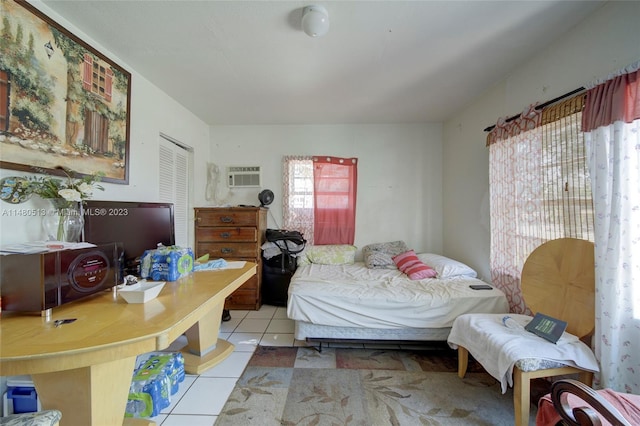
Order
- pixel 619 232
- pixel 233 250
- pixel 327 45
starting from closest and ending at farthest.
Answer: pixel 619 232
pixel 327 45
pixel 233 250

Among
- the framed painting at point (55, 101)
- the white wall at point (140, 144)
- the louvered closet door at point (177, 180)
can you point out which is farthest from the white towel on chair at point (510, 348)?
the louvered closet door at point (177, 180)

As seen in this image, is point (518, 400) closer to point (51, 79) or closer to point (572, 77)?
point (572, 77)

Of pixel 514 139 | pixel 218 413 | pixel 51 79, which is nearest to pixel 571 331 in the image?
pixel 514 139

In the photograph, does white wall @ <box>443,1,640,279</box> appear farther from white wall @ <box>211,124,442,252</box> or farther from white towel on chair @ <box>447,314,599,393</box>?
white towel on chair @ <box>447,314,599,393</box>

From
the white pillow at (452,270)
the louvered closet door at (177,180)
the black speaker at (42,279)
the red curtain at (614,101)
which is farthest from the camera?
the louvered closet door at (177,180)

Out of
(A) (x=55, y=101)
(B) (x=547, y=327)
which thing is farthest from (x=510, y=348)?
(A) (x=55, y=101)

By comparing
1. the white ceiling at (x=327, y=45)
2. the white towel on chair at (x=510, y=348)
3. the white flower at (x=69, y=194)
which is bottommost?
the white towel on chair at (x=510, y=348)

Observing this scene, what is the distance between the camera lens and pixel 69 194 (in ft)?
4.24

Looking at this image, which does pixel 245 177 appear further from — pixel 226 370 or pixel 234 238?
pixel 226 370

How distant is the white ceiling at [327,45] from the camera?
1.41 metres

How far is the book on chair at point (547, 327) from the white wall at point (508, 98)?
93cm

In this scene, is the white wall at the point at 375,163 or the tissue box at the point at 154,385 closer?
the tissue box at the point at 154,385

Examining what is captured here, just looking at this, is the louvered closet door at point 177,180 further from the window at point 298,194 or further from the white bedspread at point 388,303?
the white bedspread at point 388,303

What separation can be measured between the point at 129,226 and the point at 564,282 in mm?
3050
